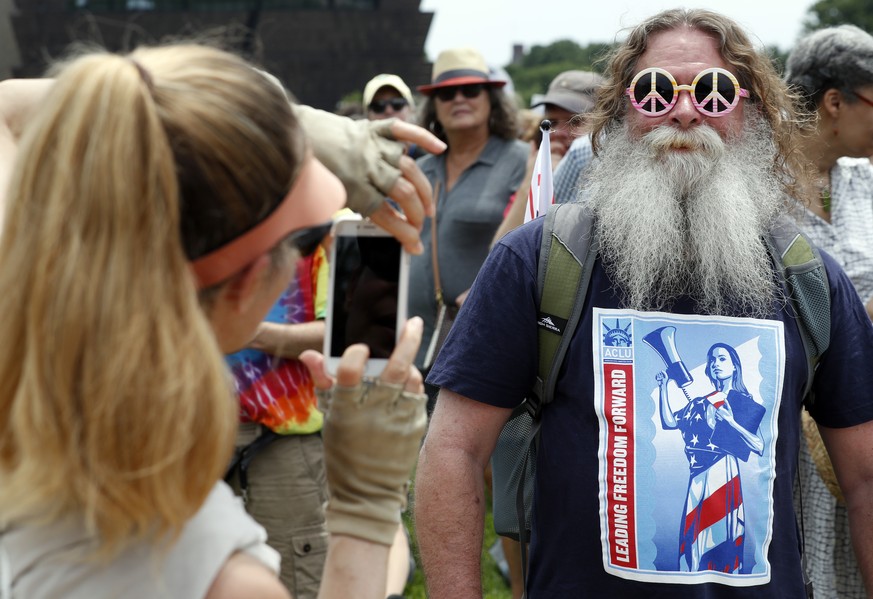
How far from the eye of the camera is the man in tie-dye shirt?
3420 mm

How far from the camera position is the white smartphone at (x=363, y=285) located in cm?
166

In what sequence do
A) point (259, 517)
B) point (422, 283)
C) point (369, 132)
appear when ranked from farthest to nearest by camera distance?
1. point (422, 283)
2. point (259, 517)
3. point (369, 132)

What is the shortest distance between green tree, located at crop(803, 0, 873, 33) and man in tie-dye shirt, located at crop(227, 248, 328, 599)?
56964 mm

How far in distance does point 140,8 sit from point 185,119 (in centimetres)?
1681

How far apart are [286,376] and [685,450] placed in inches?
62.8

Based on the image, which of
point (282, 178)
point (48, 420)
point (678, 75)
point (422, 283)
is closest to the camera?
point (48, 420)

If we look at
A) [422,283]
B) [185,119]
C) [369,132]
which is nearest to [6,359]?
[185,119]

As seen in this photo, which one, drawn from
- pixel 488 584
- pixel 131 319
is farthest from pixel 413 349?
pixel 488 584

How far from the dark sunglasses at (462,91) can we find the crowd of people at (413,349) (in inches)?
47.6

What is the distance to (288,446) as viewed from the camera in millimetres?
3498

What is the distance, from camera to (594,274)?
239cm

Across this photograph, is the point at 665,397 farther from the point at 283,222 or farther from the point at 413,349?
the point at 283,222

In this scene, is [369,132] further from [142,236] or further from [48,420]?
[48,420]

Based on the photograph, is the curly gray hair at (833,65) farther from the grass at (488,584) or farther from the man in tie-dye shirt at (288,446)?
the grass at (488,584)
